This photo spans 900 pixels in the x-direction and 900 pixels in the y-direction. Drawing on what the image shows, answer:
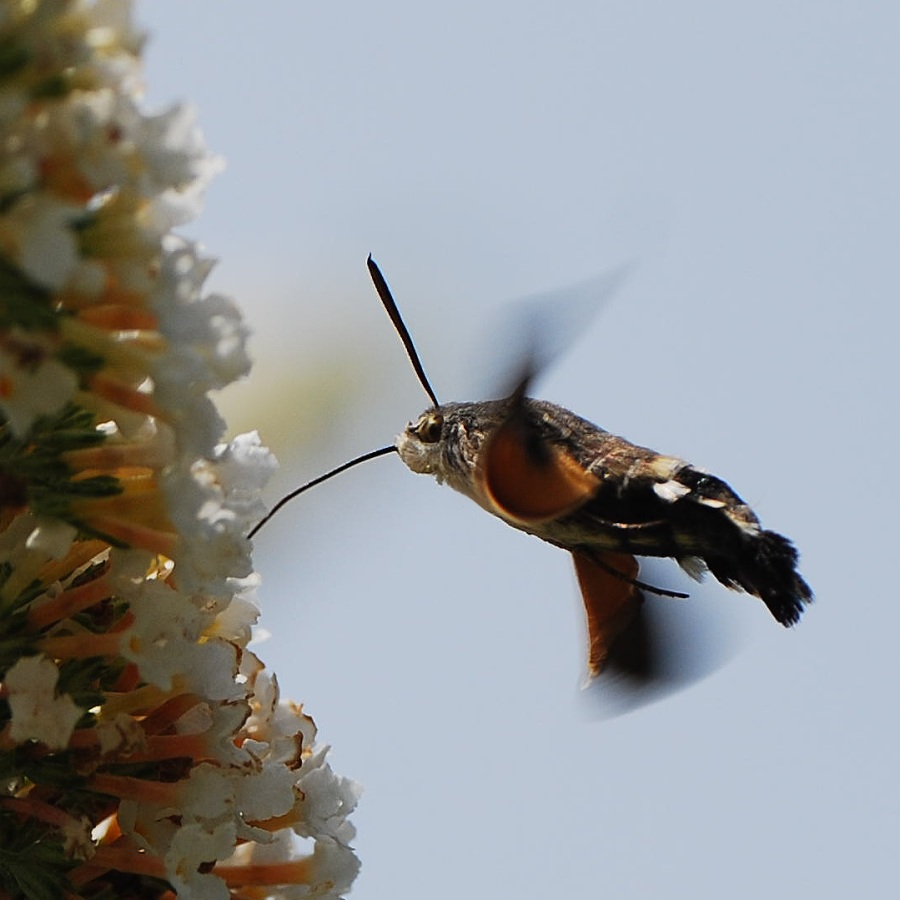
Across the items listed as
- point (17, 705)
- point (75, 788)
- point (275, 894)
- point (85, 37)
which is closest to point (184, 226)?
point (85, 37)

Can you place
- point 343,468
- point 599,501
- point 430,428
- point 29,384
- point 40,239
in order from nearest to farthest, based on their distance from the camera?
point 40,239, point 29,384, point 599,501, point 430,428, point 343,468

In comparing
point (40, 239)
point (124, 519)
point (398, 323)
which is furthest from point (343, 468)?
point (40, 239)

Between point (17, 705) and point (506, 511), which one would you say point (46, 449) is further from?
point (506, 511)

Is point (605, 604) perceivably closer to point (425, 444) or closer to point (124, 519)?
point (425, 444)

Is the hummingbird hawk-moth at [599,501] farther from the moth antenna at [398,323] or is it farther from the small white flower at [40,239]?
the small white flower at [40,239]

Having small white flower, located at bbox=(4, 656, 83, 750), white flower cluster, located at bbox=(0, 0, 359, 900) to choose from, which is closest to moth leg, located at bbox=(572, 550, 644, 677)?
white flower cluster, located at bbox=(0, 0, 359, 900)

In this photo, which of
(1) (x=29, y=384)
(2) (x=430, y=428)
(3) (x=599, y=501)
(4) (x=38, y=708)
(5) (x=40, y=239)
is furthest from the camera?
(2) (x=430, y=428)

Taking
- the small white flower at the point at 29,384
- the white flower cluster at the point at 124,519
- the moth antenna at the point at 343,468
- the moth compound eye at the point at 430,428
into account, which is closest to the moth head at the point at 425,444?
the moth compound eye at the point at 430,428

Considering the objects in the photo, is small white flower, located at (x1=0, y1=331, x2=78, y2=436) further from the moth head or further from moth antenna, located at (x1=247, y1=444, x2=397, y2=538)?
moth antenna, located at (x1=247, y1=444, x2=397, y2=538)
